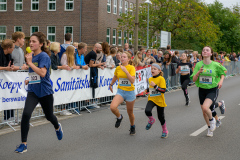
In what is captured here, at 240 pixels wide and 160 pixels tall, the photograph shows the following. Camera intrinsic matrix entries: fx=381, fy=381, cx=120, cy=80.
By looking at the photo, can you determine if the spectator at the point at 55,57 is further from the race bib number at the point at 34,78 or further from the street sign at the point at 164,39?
the street sign at the point at 164,39

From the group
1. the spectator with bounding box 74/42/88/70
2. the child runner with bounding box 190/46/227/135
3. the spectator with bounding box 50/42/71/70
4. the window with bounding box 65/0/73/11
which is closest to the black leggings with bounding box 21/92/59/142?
the child runner with bounding box 190/46/227/135

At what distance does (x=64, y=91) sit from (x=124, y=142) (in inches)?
144

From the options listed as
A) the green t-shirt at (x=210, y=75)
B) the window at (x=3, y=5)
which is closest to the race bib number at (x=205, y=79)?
the green t-shirt at (x=210, y=75)

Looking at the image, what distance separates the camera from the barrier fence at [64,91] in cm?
873

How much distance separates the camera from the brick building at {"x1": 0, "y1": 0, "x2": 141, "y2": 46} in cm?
3922

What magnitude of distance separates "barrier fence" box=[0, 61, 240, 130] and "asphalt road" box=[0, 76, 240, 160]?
26.8 inches

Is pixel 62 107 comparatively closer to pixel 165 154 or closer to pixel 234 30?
pixel 165 154

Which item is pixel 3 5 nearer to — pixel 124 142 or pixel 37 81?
pixel 124 142

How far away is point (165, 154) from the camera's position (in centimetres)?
641

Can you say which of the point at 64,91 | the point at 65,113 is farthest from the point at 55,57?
the point at 65,113

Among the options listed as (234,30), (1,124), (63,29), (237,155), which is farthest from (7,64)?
(234,30)

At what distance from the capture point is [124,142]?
7387 mm

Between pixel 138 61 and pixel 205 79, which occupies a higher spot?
pixel 138 61

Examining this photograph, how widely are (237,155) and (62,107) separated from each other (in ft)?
19.2
